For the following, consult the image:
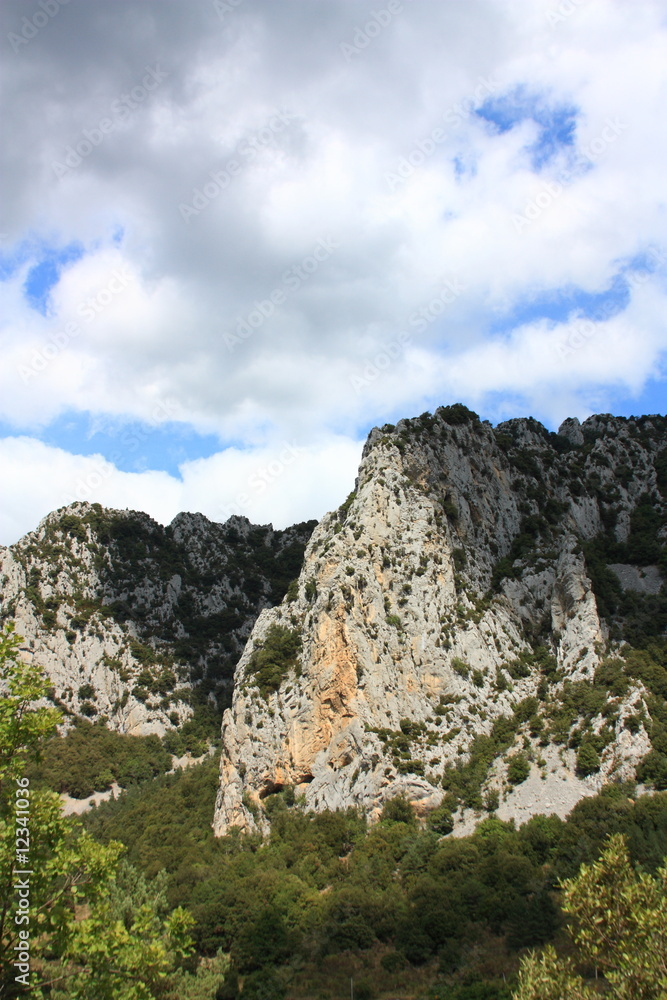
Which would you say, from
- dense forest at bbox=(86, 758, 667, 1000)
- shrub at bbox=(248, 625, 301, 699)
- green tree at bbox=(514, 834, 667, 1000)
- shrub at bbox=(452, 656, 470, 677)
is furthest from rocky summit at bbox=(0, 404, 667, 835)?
green tree at bbox=(514, 834, 667, 1000)

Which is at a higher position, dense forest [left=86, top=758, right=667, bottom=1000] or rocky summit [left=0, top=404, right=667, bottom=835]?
rocky summit [left=0, top=404, right=667, bottom=835]

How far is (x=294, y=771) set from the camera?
196 ft

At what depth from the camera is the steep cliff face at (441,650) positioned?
5500 cm

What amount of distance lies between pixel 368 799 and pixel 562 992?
4402 centimetres

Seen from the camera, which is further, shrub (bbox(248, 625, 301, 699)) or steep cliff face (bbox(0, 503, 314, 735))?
steep cliff face (bbox(0, 503, 314, 735))

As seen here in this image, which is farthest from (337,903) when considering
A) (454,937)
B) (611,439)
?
(611,439)

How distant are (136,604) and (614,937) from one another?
10873 cm

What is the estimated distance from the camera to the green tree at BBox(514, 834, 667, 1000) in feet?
40.4

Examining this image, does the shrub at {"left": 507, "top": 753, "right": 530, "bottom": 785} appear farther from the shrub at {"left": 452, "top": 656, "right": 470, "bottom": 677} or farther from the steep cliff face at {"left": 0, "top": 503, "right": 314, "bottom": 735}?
the steep cliff face at {"left": 0, "top": 503, "right": 314, "bottom": 735}

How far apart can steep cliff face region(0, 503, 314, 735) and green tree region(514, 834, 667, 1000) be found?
93278mm

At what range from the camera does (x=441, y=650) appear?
64.9 m

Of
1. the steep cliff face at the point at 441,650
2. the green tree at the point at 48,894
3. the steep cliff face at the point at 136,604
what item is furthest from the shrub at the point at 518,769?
the steep cliff face at the point at 136,604

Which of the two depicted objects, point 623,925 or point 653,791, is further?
point 653,791

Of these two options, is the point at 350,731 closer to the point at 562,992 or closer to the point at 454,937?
the point at 454,937
